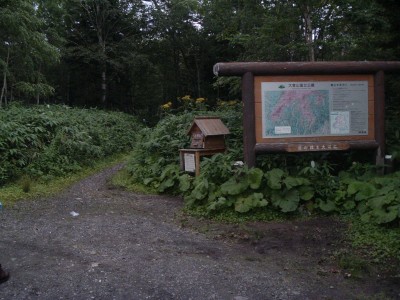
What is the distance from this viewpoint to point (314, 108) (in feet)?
23.8

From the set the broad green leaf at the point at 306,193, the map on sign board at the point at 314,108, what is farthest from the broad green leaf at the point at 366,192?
the map on sign board at the point at 314,108

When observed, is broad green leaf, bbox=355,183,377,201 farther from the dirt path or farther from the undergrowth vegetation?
the dirt path

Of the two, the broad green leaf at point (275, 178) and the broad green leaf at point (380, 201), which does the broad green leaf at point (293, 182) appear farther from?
the broad green leaf at point (380, 201)

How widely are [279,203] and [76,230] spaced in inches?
115

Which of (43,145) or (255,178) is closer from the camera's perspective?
(255,178)

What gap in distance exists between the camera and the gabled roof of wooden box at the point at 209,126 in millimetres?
8359

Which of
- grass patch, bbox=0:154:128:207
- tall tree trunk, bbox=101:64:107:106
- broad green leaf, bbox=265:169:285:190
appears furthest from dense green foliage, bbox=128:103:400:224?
tall tree trunk, bbox=101:64:107:106

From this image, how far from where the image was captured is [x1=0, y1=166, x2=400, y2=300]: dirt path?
3.99 metres

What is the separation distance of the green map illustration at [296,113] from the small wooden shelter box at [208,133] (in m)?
1.53

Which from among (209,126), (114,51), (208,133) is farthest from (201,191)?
(114,51)

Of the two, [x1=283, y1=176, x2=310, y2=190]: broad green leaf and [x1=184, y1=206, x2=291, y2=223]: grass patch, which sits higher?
[x1=283, y1=176, x2=310, y2=190]: broad green leaf

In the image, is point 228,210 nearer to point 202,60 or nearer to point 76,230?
point 76,230

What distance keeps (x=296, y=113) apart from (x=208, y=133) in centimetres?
183

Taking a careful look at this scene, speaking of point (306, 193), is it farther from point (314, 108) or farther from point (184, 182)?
point (184, 182)
